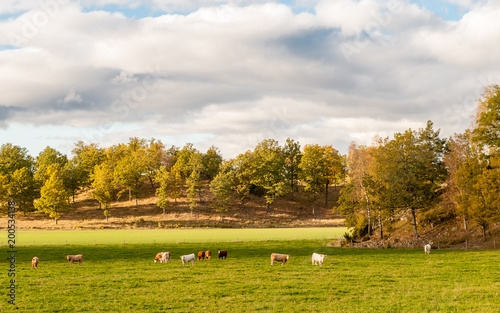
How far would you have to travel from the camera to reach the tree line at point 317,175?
62688mm

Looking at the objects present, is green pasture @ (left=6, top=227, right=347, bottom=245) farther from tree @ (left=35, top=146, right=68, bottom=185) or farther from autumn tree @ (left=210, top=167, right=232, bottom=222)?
tree @ (left=35, top=146, right=68, bottom=185)

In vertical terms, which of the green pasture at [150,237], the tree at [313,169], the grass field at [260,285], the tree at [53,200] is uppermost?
the tree at [313,169]

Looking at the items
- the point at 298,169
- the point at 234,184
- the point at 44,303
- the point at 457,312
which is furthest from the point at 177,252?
the point at 298,169

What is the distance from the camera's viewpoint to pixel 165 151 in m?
160

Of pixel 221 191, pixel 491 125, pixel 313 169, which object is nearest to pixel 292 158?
pixel 313 169

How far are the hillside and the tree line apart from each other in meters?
2.78

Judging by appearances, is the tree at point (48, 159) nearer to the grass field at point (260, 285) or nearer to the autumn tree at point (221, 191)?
the autumn tree at point (221, 191)

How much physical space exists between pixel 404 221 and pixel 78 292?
63.1 meters

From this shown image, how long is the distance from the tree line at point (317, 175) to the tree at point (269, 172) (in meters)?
0.32

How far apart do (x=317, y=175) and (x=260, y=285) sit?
104554mm

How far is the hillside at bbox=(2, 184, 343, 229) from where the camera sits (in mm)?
106500

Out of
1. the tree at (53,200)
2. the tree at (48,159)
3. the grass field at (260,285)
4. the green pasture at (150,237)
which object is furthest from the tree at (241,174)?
the grass field at (260,285)

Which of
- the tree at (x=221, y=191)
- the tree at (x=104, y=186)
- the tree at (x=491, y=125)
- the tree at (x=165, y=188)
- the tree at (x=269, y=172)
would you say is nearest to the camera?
the tree at (x=491, y=125)

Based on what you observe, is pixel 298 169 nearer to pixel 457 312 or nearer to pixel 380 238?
pixel 380 238
